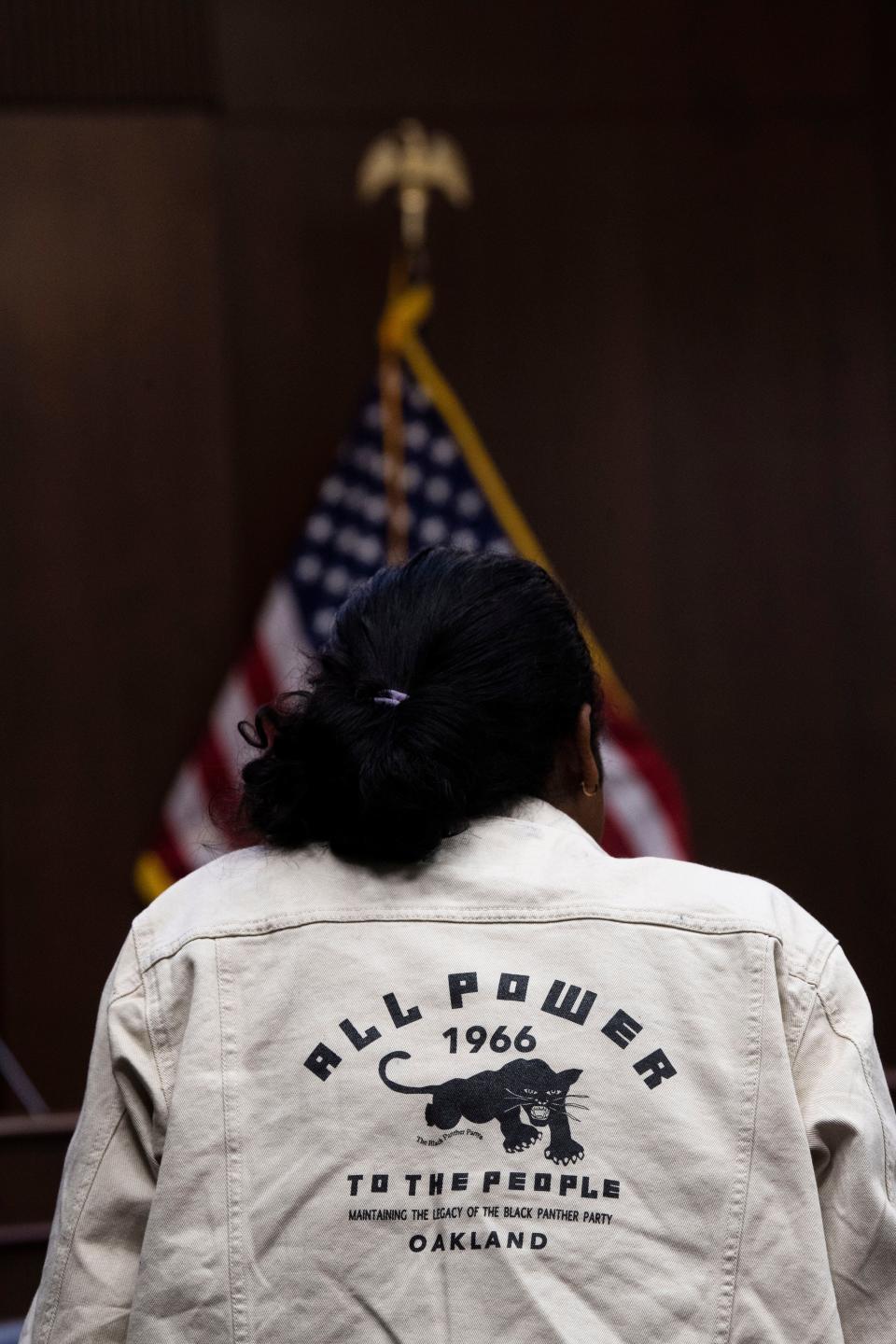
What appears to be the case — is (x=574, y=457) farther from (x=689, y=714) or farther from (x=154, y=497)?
(x=154, y=497)

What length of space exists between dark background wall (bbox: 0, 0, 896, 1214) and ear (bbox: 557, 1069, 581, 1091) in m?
2.72

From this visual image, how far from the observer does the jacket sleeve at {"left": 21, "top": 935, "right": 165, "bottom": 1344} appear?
1372 mm

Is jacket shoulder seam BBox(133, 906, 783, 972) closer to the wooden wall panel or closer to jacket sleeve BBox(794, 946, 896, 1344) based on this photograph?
jacket sleeve BBox(794, 946, 896, 1344)

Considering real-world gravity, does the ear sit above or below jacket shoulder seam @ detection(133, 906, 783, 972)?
below

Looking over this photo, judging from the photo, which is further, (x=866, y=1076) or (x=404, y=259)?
(x=404, y=259)

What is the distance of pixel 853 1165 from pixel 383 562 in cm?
275

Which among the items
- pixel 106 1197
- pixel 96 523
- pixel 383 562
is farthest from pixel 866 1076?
pixel 96 523

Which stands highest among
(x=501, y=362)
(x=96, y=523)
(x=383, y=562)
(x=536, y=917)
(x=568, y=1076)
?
(x=501, y=362)

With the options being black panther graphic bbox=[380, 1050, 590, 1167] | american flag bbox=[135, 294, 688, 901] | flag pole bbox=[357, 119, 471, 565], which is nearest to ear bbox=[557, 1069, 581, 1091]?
black panther graphic bbox=[380, 1050, 590, 1167]

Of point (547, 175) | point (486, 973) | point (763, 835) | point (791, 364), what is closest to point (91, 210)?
point (547, 175)

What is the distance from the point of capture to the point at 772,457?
4.18 meters

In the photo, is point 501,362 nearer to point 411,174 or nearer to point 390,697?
point 411,174

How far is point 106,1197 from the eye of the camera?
1.39 meters

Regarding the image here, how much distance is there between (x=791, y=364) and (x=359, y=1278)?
3.31 m
